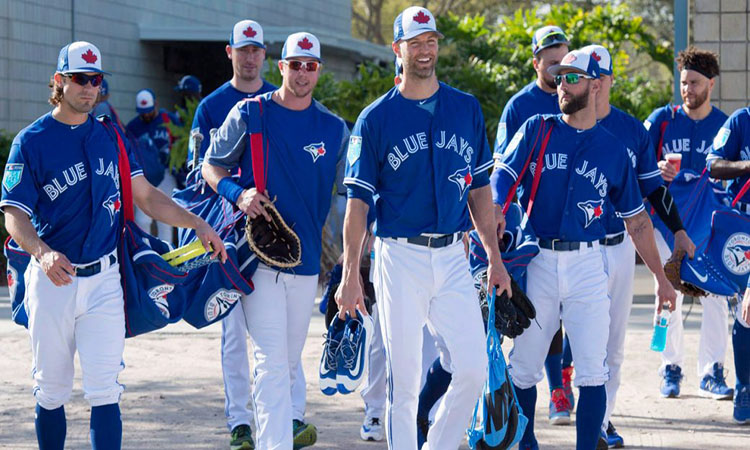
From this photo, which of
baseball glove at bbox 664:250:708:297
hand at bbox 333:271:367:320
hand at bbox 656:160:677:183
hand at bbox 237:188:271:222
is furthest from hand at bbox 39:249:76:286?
hand at bbox 656:160:677:183

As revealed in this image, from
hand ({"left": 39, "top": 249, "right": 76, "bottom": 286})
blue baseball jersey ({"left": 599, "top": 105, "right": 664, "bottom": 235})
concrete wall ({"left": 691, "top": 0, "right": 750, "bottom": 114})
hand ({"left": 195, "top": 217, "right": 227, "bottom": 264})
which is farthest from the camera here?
concrete wall ({"left": 691, "top": 0, "right": 750, "bottom": 114})

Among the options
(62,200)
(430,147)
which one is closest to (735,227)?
(430,147)

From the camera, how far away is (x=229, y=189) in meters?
6.39

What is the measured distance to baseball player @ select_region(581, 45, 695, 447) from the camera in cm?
694

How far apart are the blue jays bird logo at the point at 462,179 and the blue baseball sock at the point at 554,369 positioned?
2149 millimetres

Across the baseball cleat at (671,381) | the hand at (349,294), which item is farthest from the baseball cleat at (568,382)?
the hand at (349,294)

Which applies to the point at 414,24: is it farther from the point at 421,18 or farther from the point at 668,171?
the point at 668,171

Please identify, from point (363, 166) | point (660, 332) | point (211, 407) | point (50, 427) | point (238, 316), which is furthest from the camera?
point (211, 407)

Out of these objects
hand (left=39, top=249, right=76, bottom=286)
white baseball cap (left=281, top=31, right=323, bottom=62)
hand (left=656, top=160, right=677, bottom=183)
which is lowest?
hand (left=39, top=249, right=76, bottom=286)

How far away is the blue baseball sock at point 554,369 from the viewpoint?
7645 mm

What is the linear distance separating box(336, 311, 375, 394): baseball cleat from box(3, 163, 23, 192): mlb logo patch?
1.83m

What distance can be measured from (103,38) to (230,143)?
11.9 meters

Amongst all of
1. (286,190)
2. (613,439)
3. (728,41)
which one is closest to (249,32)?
(286,190)

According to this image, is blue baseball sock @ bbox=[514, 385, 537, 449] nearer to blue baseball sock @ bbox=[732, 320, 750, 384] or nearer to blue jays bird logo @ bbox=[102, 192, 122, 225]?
blue baseball sock @ bbox=[732, 320, 750, 384]
